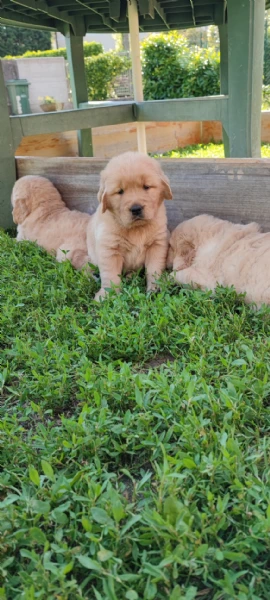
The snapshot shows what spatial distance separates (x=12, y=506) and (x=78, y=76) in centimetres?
542

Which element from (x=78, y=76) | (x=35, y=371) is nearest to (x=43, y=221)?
(x=35, y=371)

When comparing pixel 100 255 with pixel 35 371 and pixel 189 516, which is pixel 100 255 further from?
pixel 189 516

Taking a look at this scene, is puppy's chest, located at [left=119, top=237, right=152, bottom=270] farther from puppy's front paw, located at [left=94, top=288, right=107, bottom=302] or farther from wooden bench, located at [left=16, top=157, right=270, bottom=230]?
wooden bench, located at [left=16, top=157, right=270, bottom=230]

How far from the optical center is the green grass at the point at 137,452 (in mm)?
1195

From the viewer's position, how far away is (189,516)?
4.17 ft

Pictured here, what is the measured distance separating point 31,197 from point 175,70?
9245 mm

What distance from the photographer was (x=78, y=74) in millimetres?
5738

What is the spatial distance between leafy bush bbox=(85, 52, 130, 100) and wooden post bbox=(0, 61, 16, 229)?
11298 mm

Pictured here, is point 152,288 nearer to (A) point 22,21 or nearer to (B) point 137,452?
(B) point 137,452

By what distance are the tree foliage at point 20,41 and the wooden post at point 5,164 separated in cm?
1798

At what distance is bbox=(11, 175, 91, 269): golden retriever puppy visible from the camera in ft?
12.6

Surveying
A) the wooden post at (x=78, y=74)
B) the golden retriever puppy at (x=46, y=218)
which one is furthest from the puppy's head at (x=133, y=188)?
the wooden post at (x=78, y=74)

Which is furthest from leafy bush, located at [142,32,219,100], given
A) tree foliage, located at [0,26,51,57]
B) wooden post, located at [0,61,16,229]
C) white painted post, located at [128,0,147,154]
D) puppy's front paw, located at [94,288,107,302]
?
puppy's front paw, located at [94,288,107,302]

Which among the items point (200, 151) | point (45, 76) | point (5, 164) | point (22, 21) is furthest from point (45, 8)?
point (45, 76)
